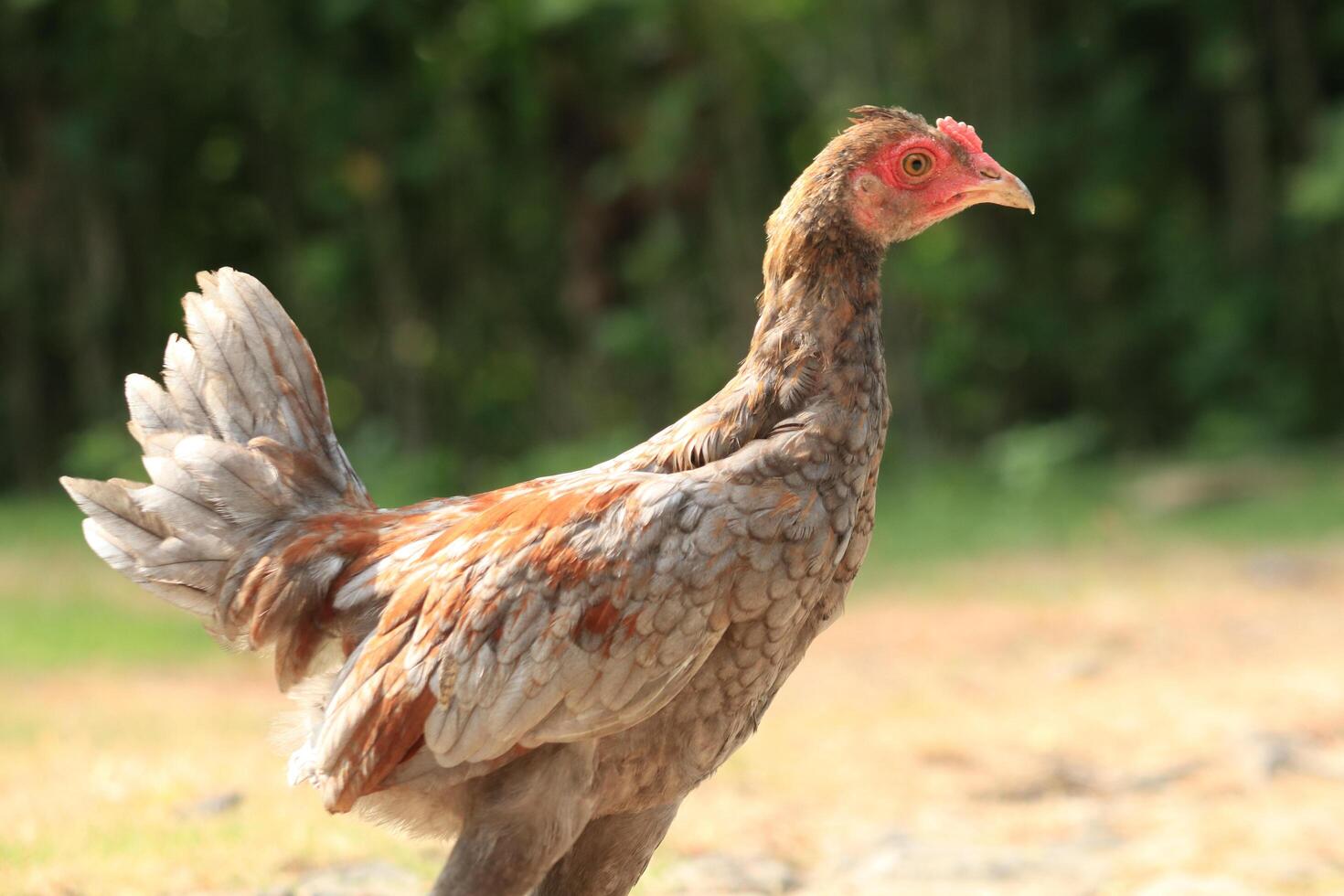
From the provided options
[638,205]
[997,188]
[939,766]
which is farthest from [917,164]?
[638,205]

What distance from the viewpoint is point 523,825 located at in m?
3.20

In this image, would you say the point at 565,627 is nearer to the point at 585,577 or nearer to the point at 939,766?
the point at 585,577

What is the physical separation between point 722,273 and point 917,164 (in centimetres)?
1341

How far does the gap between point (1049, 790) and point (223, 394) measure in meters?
3.98

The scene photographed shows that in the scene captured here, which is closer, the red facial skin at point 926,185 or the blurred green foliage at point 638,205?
the red facial skin at point 926,185

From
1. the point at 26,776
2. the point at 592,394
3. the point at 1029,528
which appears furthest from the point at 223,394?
the point at 592,394

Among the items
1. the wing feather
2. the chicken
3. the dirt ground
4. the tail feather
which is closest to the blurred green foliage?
the dirt ground

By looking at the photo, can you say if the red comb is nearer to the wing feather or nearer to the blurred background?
the wing feather

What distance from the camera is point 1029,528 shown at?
11883 mm

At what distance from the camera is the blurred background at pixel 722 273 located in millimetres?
9836

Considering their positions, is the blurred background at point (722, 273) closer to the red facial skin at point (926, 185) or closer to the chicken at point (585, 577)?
the chicken at point (585, 577)

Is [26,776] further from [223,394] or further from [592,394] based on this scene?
[592,394]

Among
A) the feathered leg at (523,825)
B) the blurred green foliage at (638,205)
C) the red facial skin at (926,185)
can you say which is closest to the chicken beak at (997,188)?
the red facial skin at (926,185)

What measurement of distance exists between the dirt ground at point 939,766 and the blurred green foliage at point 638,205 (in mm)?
4597
